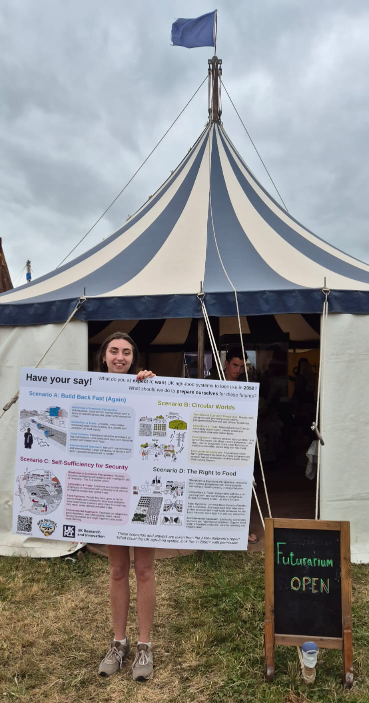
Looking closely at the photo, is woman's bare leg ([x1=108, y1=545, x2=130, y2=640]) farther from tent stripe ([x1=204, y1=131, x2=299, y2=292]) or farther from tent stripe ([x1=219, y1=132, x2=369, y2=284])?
tent stripe ([x1=219, y1=132, x2=369, y2=284])

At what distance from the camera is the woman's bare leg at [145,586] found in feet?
6.08

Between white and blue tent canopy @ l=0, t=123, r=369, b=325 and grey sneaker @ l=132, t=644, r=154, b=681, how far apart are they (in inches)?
76.0

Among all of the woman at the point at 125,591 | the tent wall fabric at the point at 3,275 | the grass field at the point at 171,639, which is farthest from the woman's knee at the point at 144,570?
the tent wall fabric at the point at 3,275

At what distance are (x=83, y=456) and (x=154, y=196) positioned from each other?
389cm

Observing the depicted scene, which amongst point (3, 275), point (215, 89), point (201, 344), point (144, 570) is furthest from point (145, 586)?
point (3, 275)

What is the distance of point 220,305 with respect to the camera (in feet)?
10.1

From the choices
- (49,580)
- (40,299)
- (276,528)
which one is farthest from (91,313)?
(276,528)

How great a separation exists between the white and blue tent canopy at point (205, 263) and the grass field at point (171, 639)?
170 centimetres

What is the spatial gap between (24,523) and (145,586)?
0.59 m

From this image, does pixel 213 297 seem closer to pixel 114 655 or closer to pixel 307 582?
pixel 307 582

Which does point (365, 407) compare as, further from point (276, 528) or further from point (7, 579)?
point (7, 579)

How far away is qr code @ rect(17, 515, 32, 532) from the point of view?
1940 millimetres

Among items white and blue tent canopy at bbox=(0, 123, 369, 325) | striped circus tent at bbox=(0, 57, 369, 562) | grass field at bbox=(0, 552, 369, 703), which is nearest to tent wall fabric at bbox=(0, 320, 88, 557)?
striped circus tent at bbox=(0, 57, 369, 562)

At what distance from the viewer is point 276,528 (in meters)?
1.90
